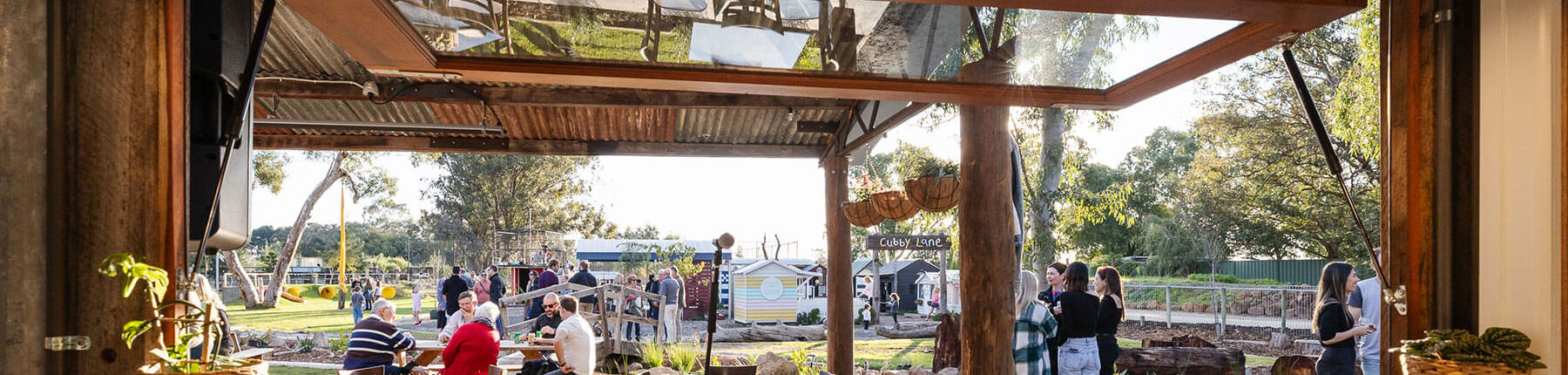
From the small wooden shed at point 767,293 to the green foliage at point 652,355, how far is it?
13348 millimetres

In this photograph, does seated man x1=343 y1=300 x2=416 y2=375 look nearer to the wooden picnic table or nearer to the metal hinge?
the wooden picnic table

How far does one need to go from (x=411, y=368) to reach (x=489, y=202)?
2420 cm

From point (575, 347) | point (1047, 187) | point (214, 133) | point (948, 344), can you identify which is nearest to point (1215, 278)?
point (1047, 187)

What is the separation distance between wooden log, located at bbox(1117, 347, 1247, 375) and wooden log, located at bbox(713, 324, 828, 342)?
995 centimetres

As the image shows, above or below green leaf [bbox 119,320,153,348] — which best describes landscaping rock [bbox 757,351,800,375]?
below

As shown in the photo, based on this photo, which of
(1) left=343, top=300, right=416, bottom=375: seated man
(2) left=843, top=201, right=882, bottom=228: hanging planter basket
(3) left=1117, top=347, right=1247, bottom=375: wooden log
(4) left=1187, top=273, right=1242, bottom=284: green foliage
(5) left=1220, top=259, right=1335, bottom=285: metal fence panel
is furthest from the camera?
(4) left=1187, top=273, right=1242, bottom=284: green foliage

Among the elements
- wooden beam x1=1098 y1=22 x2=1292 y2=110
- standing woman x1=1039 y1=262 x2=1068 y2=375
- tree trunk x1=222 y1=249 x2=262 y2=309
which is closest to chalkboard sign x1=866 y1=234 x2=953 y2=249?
standing woman x1=1039 y1=262 x2=1068 y2=375

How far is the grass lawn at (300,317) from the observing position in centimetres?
1820

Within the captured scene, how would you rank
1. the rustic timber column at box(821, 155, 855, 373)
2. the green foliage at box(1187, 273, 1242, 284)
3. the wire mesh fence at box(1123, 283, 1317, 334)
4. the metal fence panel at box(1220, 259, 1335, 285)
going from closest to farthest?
1. the rustic timber column at box(821, 155, 855, 373)
2. the wire mesh fence at box(1123, 283, 1317, 334)
3. the metal fence panel at box(1220, 259, 1335, 285)
4. the green foliage at box(1187, 273, 1242, 284)

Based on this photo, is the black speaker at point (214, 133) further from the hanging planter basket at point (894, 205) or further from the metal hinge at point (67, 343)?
the hanging planter basket at point (894, 205)

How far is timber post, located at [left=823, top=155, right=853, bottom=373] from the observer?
8594 millimetres

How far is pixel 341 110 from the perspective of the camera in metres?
8.23

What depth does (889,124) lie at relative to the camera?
7.06 m

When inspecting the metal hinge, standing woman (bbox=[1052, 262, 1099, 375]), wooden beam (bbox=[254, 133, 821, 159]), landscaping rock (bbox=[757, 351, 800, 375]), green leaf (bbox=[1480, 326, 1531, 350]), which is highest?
wooden beam (bbox=[254, 133, 821, 159])
